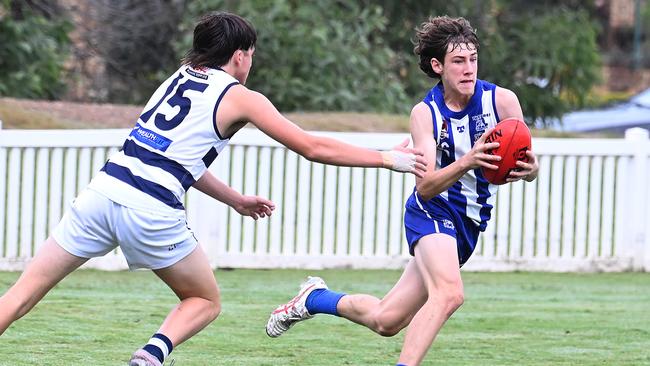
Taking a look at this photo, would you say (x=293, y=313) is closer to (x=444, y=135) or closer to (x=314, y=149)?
(x=444, y=135)

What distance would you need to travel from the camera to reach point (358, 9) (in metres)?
17.3

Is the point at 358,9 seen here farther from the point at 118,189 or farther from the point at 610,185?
the point at 118,189

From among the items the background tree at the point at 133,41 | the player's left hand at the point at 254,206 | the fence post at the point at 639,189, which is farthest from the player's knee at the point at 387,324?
the background tree at the point at 133,41

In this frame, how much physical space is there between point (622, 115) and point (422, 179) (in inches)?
516

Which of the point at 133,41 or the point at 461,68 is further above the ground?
the point at 461,68

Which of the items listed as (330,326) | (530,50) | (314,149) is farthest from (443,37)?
(530,50)

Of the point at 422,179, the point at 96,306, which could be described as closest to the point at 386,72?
the point at 96,306

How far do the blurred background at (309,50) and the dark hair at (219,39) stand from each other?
997 cm

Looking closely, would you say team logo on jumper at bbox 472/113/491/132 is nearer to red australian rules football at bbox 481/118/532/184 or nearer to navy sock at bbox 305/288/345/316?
red australian rules football at bbox 481/118/532/184

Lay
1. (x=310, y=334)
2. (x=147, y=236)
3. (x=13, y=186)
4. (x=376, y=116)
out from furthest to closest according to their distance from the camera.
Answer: (x=376, y=116)
(x=13, y=186)
(x=310, y=334)
(x=147, y=236)

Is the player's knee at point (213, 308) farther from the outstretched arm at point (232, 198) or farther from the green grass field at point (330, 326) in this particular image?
the green grass field at point (330, 326)

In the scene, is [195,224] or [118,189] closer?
[118,189]

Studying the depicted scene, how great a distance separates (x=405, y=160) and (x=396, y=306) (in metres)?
0.94

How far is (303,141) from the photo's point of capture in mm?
5504
